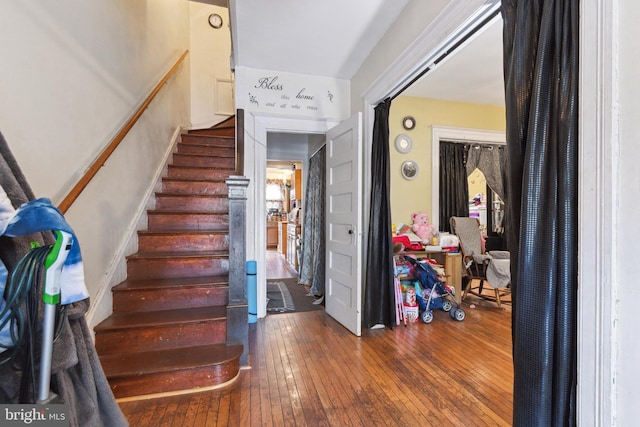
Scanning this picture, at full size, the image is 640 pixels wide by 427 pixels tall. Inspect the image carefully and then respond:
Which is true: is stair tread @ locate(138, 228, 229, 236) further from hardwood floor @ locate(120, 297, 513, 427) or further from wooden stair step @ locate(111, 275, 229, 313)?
hardwood floor @ locate(120, 297, 513, 427)

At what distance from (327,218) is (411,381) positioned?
178 centimetres

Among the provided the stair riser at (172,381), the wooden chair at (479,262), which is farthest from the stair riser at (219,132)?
the wooden chair at (479,262)

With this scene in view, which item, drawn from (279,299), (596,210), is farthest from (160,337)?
(596,210)

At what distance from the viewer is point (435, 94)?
3.73 metres

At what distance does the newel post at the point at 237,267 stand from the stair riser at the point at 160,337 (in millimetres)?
91

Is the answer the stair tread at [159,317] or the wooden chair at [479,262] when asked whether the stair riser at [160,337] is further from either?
the wooden chair at [479,262]

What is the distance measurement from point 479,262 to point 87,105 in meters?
4.14

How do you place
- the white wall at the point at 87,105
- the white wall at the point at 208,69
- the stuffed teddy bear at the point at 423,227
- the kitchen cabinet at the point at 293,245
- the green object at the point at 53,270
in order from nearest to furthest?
the green object at the point at 53,270, the white wall at the point at 87,105, the stuffed teddy bear at the point at 423,227, the white wall at the point at 208,69, the kitchen cabinet at the point at 293,245

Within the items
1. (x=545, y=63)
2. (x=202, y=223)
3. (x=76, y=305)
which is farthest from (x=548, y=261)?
(x=202, y=223)

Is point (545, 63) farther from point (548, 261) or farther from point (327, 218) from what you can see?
point (327, 218)

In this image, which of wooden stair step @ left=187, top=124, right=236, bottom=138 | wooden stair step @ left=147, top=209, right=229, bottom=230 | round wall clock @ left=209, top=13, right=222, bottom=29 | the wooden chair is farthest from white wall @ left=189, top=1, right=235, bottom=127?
the wooden chair

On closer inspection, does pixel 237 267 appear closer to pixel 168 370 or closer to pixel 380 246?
pixel 168 370

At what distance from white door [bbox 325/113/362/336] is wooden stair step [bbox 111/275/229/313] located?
1125mm

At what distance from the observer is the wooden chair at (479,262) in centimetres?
329
